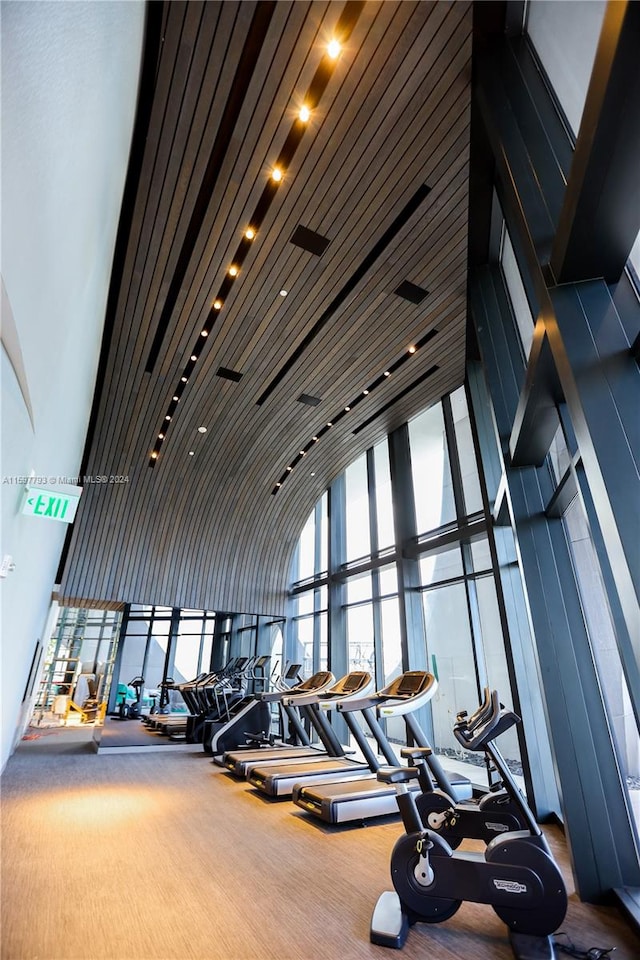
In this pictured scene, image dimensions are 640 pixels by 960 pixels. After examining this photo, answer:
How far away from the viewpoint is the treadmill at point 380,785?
355 centimetres

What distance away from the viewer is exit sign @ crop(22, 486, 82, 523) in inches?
111

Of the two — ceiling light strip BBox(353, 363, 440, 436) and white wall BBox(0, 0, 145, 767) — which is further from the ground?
ceiling light strip BBox(353, 363, 440, 436)

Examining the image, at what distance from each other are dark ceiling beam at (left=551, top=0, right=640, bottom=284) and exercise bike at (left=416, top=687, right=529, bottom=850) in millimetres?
2623

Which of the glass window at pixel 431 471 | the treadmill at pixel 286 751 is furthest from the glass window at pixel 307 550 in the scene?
the treadmill at pixel 286 751

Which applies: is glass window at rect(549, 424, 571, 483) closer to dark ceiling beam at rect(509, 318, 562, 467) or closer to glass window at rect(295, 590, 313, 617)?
dark ceiling beam at rect(509, 318, 562, 467)

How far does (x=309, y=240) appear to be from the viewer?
5.28m

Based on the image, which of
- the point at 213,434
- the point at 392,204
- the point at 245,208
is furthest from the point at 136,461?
the point at 392,204

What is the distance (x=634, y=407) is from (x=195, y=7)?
4.31 m

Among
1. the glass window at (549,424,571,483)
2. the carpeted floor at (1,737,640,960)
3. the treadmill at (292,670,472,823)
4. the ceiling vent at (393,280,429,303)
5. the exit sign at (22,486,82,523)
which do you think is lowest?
the carpeted floor at (1,737,640,960)

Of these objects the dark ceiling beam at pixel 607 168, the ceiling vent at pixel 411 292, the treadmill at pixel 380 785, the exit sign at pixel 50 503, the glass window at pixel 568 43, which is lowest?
the treadmill at pixel 380 785

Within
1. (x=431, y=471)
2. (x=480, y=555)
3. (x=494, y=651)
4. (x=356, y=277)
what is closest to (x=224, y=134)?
(x=356, y=277)

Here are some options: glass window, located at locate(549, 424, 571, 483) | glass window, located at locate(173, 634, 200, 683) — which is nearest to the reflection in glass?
glass window, located at locate(549, 424, 571, 483)

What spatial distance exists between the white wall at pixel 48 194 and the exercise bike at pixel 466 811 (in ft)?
9.83

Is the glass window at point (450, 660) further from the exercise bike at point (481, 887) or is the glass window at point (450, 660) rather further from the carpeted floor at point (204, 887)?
the exercise bike at point (481, 887)
